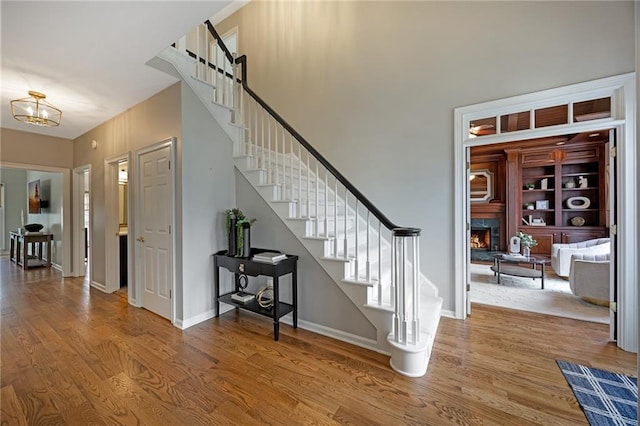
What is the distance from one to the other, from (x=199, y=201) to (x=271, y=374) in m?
2.03

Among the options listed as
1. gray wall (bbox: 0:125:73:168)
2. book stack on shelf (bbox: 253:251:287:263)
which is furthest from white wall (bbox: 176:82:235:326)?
gray wall (bbox: 0:125:73:168)

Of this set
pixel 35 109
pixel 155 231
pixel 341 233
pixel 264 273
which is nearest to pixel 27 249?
pixel 35 109

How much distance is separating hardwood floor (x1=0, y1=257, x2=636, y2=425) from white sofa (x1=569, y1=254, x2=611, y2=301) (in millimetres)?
Result: 731

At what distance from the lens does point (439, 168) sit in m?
3.13

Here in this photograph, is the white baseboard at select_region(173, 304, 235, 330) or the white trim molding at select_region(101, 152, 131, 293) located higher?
the white trim molding at select_region(101, 152, 131, 293)

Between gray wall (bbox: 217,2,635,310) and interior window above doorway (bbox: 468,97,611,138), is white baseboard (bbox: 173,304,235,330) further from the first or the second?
interior window above doorway (bbox: 468,97,611,138)

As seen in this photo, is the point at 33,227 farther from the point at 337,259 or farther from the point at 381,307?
the point at 381,307

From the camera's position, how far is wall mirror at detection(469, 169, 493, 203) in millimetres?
6691

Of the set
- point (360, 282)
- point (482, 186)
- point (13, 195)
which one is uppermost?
point (482, 186)

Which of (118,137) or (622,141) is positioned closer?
(622,141)

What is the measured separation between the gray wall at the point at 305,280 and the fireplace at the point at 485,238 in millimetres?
5149

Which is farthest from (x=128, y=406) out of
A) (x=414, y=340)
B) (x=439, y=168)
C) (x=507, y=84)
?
(x=507, y=84)

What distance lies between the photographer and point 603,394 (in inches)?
71.3

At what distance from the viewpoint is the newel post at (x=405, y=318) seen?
203 cm
